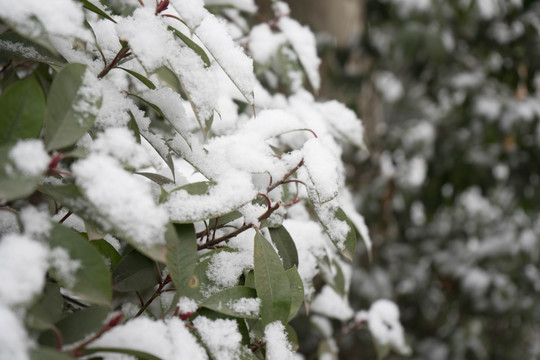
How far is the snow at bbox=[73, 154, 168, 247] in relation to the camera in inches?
15.5

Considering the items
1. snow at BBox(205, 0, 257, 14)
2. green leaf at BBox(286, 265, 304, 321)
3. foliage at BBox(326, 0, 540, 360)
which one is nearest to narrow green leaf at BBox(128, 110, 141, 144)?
green leaf at BBox(286, 265, 304, 321)

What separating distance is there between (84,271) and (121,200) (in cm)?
7

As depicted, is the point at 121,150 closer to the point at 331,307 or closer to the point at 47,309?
the point at 47,309

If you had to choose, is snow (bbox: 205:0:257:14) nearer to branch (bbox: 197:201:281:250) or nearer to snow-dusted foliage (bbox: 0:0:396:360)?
snow-dusted foliage (bbox: 0:0:396:360)

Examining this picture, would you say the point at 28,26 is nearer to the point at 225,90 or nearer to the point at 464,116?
the point at 225,90

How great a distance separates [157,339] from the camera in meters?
0.43

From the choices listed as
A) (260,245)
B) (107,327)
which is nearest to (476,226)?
(260,245)

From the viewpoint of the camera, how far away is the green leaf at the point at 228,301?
51 centimetres

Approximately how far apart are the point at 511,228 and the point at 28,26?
214 cm

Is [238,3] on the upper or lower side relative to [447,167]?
lower

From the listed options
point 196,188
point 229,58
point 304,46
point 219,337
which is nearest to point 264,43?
point 304,46

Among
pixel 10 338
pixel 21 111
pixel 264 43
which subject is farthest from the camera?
pixel 264 43

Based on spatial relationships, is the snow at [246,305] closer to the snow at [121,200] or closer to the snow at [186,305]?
the snow at [186,305]

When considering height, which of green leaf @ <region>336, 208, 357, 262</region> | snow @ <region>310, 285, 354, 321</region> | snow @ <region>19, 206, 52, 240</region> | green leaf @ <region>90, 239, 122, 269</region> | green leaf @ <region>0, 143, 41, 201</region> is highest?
snow @ <region>310, 285, 354, 321</region>
